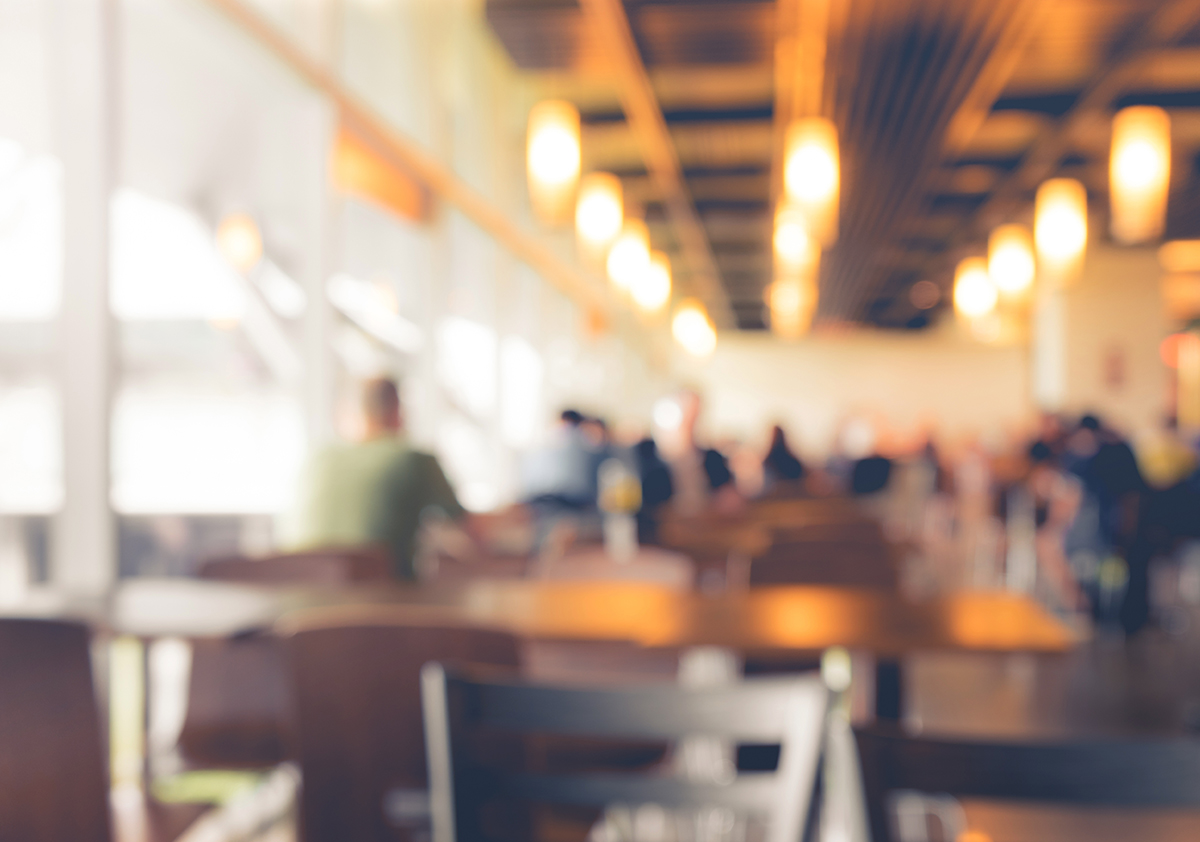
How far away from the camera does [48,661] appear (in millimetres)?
1291

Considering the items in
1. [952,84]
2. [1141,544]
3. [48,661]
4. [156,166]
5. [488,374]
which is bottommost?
[1141,544]

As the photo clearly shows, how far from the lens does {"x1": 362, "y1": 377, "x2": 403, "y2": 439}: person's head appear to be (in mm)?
3164

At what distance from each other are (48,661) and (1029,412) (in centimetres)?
1815

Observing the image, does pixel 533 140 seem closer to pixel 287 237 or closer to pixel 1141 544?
pixel 287 237

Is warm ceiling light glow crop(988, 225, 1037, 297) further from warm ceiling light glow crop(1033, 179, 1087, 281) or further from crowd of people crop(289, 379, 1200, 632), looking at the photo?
warm ceiling light glow crop(1033, 179, 1087, 281)

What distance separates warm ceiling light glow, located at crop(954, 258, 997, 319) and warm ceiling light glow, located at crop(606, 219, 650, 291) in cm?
296

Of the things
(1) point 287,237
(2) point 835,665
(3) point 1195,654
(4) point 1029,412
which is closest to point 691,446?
(2) point 835,665

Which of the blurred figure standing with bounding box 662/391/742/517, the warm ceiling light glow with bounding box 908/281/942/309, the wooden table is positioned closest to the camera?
the wooden table

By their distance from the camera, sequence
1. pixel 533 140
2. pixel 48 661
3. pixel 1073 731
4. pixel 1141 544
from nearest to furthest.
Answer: pixel 48 661
pixel 1073 731
pixel 533 140
pixel 1141 544

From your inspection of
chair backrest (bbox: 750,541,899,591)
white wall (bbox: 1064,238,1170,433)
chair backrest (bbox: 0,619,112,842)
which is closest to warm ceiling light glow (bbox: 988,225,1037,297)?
white wall (bbox: 1064,238,1170,433)

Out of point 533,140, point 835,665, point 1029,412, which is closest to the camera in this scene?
point 835,665

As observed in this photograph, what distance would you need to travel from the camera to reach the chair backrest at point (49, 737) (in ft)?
4.11

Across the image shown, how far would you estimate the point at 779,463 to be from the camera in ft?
21.9

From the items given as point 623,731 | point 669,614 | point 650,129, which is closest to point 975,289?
point 650,129
